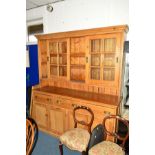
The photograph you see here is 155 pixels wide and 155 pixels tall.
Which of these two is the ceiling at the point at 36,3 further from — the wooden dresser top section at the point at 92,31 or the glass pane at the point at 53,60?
the glass pane at the point at 53,60

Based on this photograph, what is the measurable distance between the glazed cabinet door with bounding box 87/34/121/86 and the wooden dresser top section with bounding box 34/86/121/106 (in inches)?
8.8

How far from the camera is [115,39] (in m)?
2.35

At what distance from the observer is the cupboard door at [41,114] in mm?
2824

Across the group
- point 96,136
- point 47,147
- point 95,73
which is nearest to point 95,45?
point 95,73

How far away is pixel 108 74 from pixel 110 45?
475mm

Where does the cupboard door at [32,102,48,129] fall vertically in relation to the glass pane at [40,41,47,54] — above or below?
below

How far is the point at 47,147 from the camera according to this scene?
2451 mm

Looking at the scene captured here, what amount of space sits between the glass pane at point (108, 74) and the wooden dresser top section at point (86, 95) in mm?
282

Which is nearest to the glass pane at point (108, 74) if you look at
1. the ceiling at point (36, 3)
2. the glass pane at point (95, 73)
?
the glass pane at point (95, 73)

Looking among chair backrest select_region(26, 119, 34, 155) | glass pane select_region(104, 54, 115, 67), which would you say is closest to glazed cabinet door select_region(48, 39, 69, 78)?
glass pane select_region(104, 54, 115, 67)

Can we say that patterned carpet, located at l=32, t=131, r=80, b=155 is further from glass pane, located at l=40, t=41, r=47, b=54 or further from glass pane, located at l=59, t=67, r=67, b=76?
glass pane, located at l=40, t=41, r=47, b=54

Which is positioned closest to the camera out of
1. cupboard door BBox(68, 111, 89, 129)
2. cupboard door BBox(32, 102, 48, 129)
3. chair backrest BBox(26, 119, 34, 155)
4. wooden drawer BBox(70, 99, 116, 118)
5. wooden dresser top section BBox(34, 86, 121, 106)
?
chair backrest BBox(26, 119, 34, 155)

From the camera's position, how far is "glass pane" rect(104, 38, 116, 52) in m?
2.40
